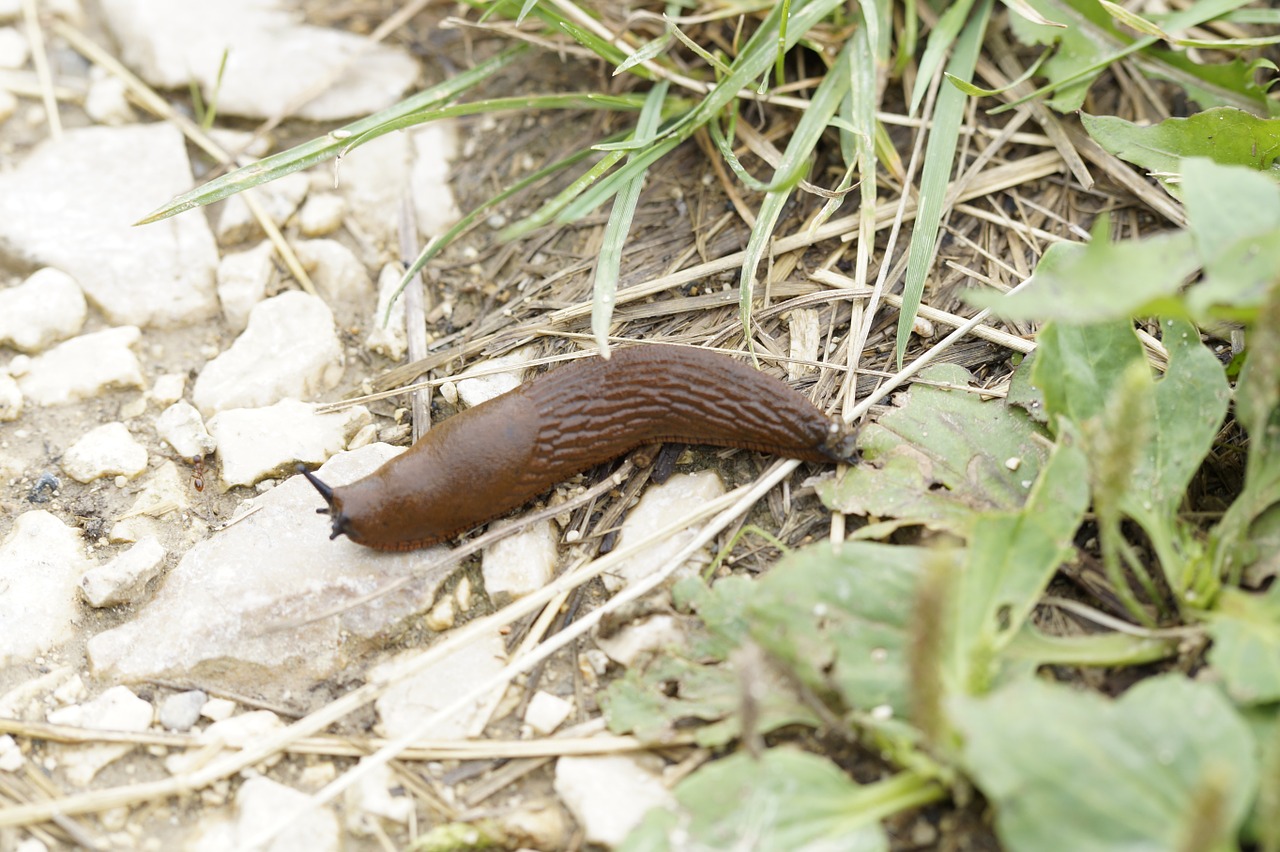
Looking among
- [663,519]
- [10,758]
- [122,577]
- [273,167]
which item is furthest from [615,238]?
[10,758]

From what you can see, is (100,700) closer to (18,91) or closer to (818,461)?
(818,461)

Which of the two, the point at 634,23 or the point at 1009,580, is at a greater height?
the point at 634,23

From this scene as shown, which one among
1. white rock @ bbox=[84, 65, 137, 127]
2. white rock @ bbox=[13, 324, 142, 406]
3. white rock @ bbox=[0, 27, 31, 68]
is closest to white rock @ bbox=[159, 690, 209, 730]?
white rock @ bbox=[13, 324, 142, 406]

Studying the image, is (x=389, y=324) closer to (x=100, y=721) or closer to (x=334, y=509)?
(x=334, y=509)

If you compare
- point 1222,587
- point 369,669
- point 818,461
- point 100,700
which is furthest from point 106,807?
point 1222,587

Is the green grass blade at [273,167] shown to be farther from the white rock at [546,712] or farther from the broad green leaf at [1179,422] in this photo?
the broad green leaf at [1179,422]

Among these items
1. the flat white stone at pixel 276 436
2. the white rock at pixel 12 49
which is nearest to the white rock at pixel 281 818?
the flat white stone at pixel 276 436
